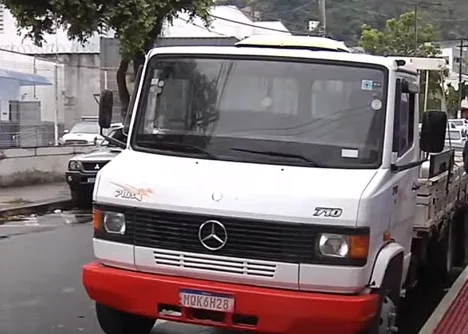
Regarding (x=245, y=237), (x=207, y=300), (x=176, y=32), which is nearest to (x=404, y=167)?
(x=245, y=237)

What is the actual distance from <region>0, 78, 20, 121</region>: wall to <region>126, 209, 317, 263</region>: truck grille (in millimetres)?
21030

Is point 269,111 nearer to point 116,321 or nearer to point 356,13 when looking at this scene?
point 116,321

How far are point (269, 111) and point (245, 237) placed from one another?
1.05 metres

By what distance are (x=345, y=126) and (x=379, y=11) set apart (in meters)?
47.9

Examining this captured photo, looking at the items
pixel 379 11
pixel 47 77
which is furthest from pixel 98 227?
pixel 379 11

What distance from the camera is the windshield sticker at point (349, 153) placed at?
6281mm

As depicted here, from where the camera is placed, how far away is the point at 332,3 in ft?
147

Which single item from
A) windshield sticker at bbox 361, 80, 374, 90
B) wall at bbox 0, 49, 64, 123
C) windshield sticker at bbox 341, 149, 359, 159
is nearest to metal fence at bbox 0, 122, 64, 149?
wall at bbox 0, 49, 64, 123

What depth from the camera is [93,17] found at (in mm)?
15734

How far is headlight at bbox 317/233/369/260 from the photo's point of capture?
231 inches

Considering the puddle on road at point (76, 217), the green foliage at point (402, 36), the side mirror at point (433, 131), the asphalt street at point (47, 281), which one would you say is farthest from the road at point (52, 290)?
the green foliage at point (402, 36)

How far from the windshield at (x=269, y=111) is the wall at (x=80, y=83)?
30.6 metres

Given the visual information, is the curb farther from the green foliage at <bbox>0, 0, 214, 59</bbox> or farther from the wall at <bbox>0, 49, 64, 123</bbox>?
the wall at <bbox>0, 49, 64, 123</bbox>

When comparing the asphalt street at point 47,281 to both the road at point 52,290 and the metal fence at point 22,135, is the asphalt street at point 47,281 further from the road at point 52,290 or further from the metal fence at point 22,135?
the metal fence at point 22,135
